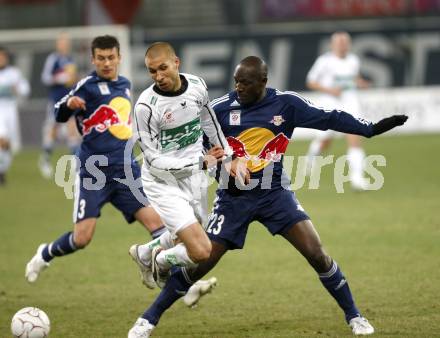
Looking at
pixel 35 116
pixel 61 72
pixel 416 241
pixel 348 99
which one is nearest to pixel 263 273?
pixel 416 241

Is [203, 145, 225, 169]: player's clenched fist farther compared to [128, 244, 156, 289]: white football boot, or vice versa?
[128, 244, 156, 289]: white football boot

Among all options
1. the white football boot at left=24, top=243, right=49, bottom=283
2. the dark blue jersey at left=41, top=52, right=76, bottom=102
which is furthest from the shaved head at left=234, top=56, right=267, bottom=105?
the dark blue jersey at left=41, top=52, right=76, bottom=102

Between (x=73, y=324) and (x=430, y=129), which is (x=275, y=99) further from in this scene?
(x=430, y=129)

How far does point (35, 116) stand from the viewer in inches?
933

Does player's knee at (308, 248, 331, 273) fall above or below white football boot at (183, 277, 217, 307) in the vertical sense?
above

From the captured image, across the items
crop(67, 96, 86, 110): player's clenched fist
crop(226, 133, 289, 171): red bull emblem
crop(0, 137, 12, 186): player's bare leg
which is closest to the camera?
crop(226, 133, 289, 171): red bull emblem

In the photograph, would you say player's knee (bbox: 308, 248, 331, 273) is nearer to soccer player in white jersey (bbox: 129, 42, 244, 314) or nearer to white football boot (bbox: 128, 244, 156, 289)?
soccer player in white jersey (bbox: 129, 42, 244, 314)

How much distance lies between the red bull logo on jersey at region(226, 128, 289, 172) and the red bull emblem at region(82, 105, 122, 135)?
6.76 ft

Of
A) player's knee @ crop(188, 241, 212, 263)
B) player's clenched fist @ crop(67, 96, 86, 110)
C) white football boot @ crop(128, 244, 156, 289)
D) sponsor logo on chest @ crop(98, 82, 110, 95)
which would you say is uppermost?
sponsor logo on chest @ crop(98, 82, 110, 95)

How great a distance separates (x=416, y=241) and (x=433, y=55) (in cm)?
1513

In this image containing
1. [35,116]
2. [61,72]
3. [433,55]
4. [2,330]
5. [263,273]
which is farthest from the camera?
[433,55]

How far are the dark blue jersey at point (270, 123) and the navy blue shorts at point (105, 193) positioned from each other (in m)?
1.93

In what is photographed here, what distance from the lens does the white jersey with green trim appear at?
7234 mm

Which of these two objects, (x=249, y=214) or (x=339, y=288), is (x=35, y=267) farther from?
(x=339, y=288)
